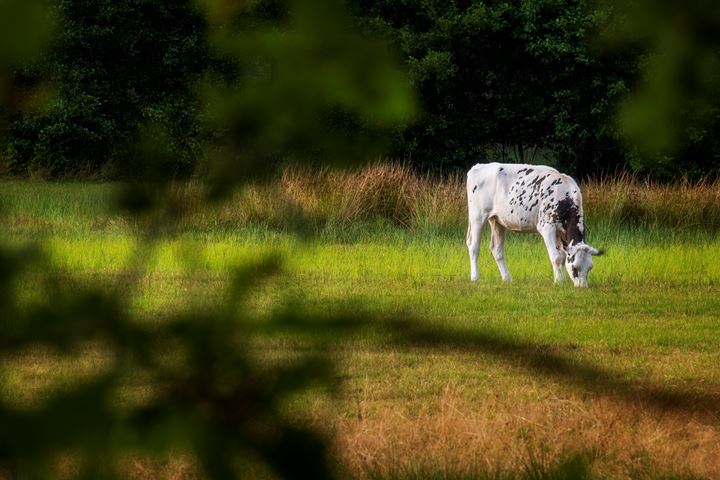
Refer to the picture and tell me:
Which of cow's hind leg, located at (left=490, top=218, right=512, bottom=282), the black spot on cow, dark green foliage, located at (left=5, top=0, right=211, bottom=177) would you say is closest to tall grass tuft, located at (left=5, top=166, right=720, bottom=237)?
cow's hind leg, located at (left=490, top=218, right=512, bottom=282)

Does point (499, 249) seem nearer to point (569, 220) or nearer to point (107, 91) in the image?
point (569, 220)

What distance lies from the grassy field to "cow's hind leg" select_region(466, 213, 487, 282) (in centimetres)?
16

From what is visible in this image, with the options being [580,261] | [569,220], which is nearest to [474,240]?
[569,220]

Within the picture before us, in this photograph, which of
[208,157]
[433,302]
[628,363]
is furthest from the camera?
[433,302]

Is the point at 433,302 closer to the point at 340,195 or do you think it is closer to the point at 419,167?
the point at 340,195

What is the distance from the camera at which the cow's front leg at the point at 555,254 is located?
37.2 feet

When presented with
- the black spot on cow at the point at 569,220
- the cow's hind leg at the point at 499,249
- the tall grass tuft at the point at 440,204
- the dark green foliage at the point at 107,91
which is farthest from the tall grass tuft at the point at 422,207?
the dark green foliage at the point at 107,91

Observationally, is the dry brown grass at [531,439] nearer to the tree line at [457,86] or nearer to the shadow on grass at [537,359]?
the shadow on grass at [537,359]

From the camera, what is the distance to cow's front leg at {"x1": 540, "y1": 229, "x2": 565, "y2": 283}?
11348mm

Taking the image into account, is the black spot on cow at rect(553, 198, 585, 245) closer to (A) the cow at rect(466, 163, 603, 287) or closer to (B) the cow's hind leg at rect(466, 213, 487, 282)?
(A) the cow at rect(466, 163, 603, 287)

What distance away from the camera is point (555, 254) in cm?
1161

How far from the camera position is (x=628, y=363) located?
7.33m

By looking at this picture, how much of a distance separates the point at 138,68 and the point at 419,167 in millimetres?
8227

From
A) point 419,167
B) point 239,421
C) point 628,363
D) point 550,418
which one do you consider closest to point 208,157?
point 239,421
